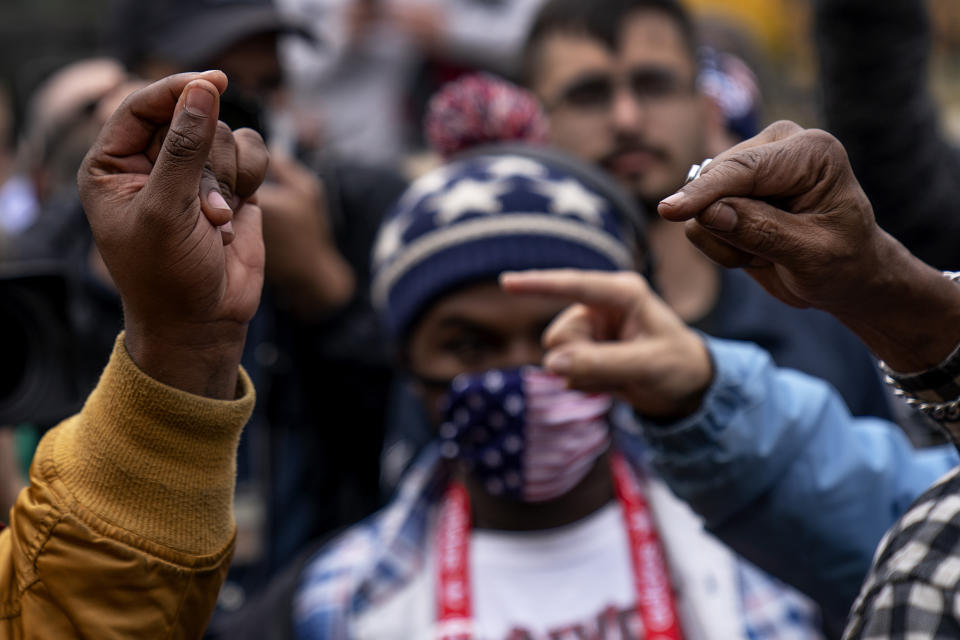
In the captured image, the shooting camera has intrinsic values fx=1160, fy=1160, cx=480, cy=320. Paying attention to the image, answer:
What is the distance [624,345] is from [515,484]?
0.54m

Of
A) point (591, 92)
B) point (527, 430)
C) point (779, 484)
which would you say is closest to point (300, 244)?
point (591, 92)

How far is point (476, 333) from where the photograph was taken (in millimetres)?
Result: 2391

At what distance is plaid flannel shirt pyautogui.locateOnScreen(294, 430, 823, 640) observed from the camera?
6.45ft

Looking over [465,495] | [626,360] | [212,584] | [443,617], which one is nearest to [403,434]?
[465,495]

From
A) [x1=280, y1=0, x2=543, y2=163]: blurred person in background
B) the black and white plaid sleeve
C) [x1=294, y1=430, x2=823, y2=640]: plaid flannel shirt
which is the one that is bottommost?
[x1=280, y1=0, x2=543, y2=163]: blurred person in background

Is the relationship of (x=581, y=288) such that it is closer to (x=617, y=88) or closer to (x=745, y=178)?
(x=745, y=178)

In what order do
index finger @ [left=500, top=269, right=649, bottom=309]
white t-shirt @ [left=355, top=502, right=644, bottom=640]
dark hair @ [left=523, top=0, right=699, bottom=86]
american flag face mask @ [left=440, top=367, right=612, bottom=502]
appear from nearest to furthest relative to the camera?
index finger @ [left=500, top=269, right=649, bottom=309]
white t-shirt @ [left=355, top=502, right=644, bottom=640]
american flag face mask @ [left=440, top=367, right=612, bottom=502]
dark hair @ [left=523, top=0, right=699, bottom=86]

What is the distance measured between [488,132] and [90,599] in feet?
7.16

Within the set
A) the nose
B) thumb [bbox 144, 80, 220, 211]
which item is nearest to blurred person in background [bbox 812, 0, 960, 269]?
the nose

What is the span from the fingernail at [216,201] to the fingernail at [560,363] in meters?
0.67

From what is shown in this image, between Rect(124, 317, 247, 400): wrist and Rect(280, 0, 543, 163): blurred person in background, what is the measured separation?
3834 millimetres

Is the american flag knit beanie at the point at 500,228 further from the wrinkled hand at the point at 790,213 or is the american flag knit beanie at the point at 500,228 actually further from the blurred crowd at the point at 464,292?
the wrinkled hand at the point at 790,213

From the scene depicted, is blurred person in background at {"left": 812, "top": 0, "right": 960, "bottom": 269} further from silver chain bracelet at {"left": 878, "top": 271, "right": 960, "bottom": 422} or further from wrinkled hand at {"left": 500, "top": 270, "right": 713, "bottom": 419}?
silver chain bracelet at {"left": 878, "top": 271, "right": 960, "bottom": 422}

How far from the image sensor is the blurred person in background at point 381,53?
16.5ft
